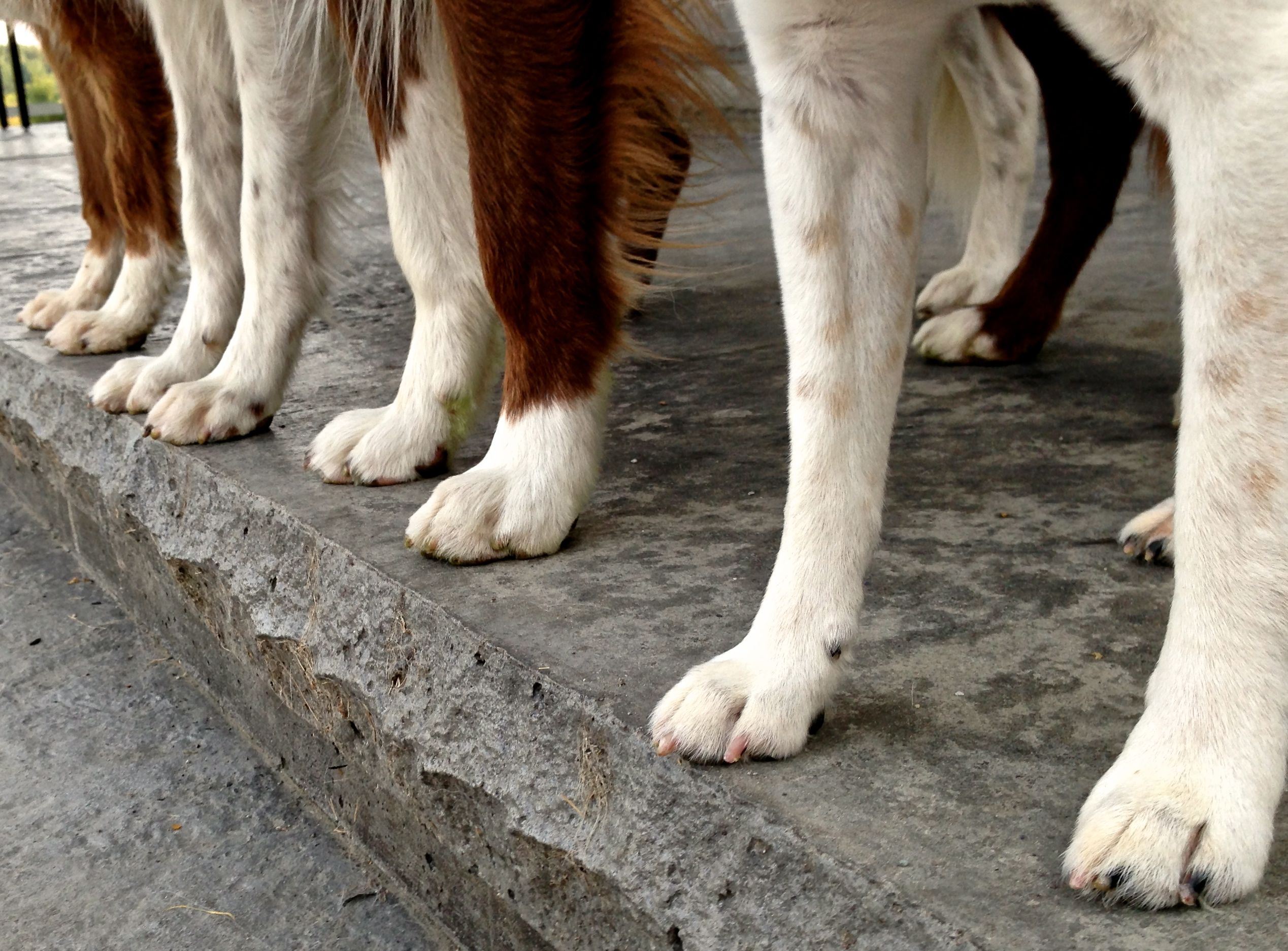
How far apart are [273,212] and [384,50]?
Result: 1.44 ft

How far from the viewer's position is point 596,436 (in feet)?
7.57

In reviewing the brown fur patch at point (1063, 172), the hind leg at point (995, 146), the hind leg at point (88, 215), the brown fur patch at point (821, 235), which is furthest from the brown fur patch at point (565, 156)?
the hind leg at point (88, 215)

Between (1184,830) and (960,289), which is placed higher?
(1184,830)

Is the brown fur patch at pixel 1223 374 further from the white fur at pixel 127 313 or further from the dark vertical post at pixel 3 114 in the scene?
the dark vertical post at pixel 3 114

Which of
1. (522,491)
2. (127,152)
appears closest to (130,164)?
(127,152)

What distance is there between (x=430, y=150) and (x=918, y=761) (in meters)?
1.58

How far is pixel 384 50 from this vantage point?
2.56 meters

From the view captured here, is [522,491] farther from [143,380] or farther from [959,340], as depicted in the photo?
[959,340]

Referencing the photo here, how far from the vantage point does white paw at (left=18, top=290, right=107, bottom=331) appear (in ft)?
12.5

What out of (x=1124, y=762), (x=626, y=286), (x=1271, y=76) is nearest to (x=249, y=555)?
(x=626, y=286)

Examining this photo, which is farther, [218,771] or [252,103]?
[252,103]

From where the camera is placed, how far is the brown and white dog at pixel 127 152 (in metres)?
3.48

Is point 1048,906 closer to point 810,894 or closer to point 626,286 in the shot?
point 810,894

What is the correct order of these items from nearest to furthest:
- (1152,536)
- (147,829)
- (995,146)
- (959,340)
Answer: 1. (1152,536)
2. (147,829)
3. (959,340)
4. (995,146)
